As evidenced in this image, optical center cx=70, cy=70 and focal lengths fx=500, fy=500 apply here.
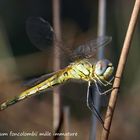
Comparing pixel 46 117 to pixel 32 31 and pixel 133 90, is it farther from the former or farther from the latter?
pixel 32 31

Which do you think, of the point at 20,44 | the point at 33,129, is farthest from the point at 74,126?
the point at 20,44

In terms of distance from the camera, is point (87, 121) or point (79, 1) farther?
point (79, 1)

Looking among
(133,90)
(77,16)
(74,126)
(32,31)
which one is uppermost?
(32,31)

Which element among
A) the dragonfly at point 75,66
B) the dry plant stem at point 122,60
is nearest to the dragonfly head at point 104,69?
the dragonfly at point 75,66

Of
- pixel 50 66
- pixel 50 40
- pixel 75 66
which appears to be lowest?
pixel 50 66

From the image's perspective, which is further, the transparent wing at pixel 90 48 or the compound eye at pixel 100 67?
the transparent wing at pixel 90 48

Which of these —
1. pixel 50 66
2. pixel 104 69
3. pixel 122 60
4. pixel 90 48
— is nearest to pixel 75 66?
pixel 90 48

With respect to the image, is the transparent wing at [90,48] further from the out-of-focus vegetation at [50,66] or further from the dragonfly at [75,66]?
the out-of-focus vegetation at [50,66]

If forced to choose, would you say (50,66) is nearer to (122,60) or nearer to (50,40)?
(50,40)
